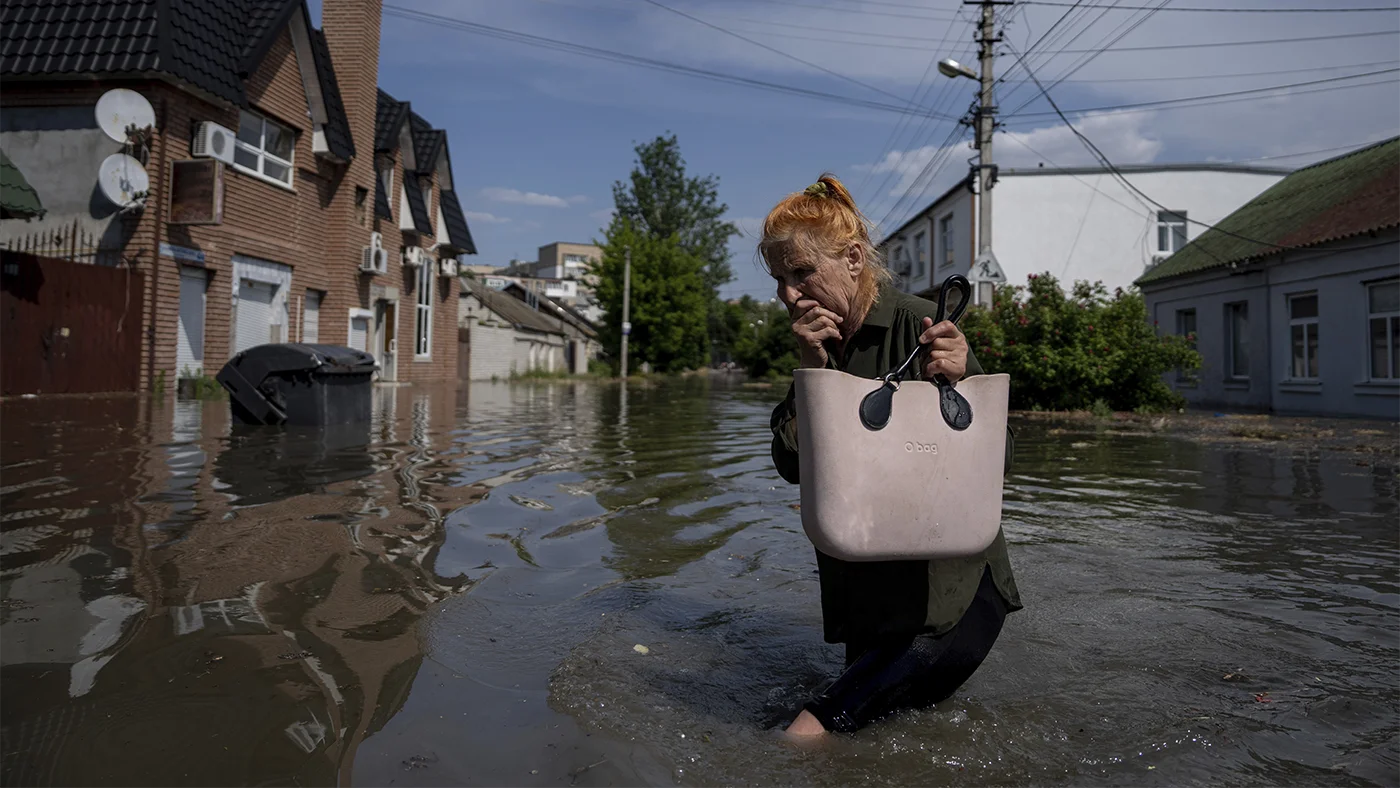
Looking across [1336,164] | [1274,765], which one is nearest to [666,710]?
[1274,765]

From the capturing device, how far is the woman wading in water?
232cm

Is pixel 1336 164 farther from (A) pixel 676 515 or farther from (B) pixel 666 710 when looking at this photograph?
(B) pixel 666 710

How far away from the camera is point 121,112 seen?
1424 centimetres

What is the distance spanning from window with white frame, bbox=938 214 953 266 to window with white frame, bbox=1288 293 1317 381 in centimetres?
1653

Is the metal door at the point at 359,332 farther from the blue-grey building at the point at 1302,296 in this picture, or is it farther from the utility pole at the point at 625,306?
the utility pole at the point at 625,306

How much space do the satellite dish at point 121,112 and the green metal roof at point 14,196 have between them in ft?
6.03

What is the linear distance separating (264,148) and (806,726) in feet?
63.7

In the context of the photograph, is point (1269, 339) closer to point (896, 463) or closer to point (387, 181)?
point (896, 463)

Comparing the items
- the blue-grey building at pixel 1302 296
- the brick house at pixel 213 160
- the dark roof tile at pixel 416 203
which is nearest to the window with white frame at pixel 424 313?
the dark roof tile at pixel 416 203

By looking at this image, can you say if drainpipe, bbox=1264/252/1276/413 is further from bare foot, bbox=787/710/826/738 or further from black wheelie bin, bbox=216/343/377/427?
bare foot, bbox=787/710/826/738

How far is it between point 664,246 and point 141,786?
46992mm

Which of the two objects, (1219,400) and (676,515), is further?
(1219,400)

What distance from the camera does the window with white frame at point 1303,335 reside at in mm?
18453

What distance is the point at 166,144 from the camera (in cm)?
1514
